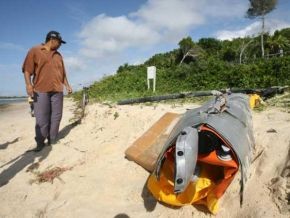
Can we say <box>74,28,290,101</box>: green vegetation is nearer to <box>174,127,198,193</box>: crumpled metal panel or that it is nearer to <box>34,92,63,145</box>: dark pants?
<box>34,92,63,145</box>: dark pants

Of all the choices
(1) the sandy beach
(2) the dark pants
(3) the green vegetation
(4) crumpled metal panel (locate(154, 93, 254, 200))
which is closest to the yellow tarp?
(1) the sandy beach

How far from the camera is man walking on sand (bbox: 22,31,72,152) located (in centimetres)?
545

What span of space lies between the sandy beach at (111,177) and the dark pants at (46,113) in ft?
0.91

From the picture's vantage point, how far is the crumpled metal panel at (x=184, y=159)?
282 centimetres

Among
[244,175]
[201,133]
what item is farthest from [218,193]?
[201,133]

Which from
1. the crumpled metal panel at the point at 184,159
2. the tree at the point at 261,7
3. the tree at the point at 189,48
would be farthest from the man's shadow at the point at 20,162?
the tree at the point at 261,7

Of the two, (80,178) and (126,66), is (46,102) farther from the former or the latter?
(126,66)

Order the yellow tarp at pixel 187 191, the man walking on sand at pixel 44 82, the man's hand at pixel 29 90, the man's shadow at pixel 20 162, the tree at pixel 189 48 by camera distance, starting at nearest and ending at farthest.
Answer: the yellow tarp at pixel 187 191, the man's shadow at pixel 20 162, the man's hand at pixel 29 90, the man walking on sand at pixel 44 82, the tree at pixel 189 48

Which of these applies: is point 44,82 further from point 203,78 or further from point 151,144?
point 203,78

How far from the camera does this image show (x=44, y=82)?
5492mm

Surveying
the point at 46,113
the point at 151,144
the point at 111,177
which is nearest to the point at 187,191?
the point at 111,177

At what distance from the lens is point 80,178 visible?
462 centimetres

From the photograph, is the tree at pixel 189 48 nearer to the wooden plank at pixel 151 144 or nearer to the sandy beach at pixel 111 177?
the sandy beach at pixel 111 177

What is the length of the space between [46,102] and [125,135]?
138 cm
